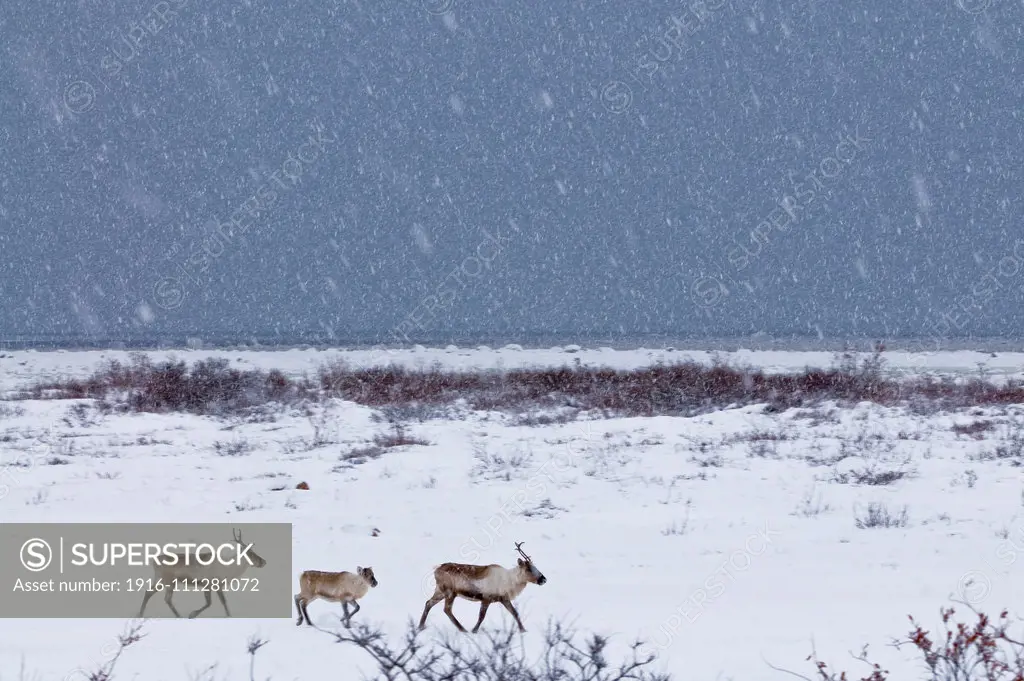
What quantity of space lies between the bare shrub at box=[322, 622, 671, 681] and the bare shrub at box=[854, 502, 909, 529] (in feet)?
13.3

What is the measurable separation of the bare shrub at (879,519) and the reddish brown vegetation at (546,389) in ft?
29.2

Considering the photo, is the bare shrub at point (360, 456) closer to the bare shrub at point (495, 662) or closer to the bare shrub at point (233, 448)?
the bare shrub at point (233, 448)

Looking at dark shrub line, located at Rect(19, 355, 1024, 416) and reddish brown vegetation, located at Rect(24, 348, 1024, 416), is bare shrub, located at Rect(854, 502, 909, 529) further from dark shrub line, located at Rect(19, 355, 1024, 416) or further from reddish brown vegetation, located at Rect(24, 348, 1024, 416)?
dark shrub line, located at Rect(19, 355, 1024, 416)

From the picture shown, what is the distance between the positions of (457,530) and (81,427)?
9716 mm

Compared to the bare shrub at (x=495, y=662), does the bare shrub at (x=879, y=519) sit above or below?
above

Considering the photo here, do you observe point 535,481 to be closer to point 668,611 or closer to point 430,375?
point 668,611

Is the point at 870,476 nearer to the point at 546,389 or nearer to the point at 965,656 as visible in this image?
the point at 965,656

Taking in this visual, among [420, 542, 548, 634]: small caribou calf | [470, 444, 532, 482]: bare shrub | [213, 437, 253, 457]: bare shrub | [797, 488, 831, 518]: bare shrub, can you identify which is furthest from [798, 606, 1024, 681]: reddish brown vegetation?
[213, 437, 253, 457]: bare shrub

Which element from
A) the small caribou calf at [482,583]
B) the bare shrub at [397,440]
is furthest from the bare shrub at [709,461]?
the small caribou calf at [482,583]

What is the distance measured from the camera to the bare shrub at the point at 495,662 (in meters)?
3.43

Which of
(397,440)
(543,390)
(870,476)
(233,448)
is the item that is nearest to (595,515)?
(870,476)

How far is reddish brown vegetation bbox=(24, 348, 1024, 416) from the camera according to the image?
734 inches

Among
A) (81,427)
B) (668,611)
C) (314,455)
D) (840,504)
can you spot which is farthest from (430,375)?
(668,611)

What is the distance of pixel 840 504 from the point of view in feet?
29.3
